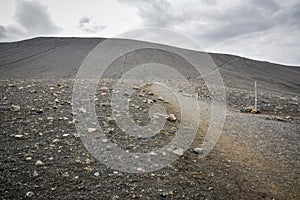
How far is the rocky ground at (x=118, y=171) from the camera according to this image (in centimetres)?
383

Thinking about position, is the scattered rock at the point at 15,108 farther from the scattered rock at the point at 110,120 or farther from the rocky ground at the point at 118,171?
the scattered rock at the point at 110,120

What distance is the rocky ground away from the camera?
383 centimetres

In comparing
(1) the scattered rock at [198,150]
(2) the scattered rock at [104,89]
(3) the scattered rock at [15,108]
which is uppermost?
(2) the scattered rock at [104,89]

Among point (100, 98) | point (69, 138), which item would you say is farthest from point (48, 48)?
point (69, 138)

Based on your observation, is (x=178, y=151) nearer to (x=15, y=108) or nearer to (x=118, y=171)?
(x=118, y=171)

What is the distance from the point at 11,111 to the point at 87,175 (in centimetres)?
319

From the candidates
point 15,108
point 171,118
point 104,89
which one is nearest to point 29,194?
point 15,108

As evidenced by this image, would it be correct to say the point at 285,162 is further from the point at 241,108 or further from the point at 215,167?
the point at 241,108

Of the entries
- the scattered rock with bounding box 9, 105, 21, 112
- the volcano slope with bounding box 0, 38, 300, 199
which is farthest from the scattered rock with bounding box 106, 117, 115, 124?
the scattered rock with bounding box 9, 105, 21, 112

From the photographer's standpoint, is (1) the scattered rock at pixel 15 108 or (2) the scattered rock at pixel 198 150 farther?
(1) the scattered rock at pixel 15 108

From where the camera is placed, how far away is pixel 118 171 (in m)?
4.29

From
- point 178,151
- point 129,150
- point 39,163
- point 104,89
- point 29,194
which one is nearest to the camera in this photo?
point 29,194

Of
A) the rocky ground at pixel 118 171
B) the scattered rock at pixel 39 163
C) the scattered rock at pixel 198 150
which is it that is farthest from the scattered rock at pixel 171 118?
the scattered rock at pixel 39 163

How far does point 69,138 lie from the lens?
16.9 feet
